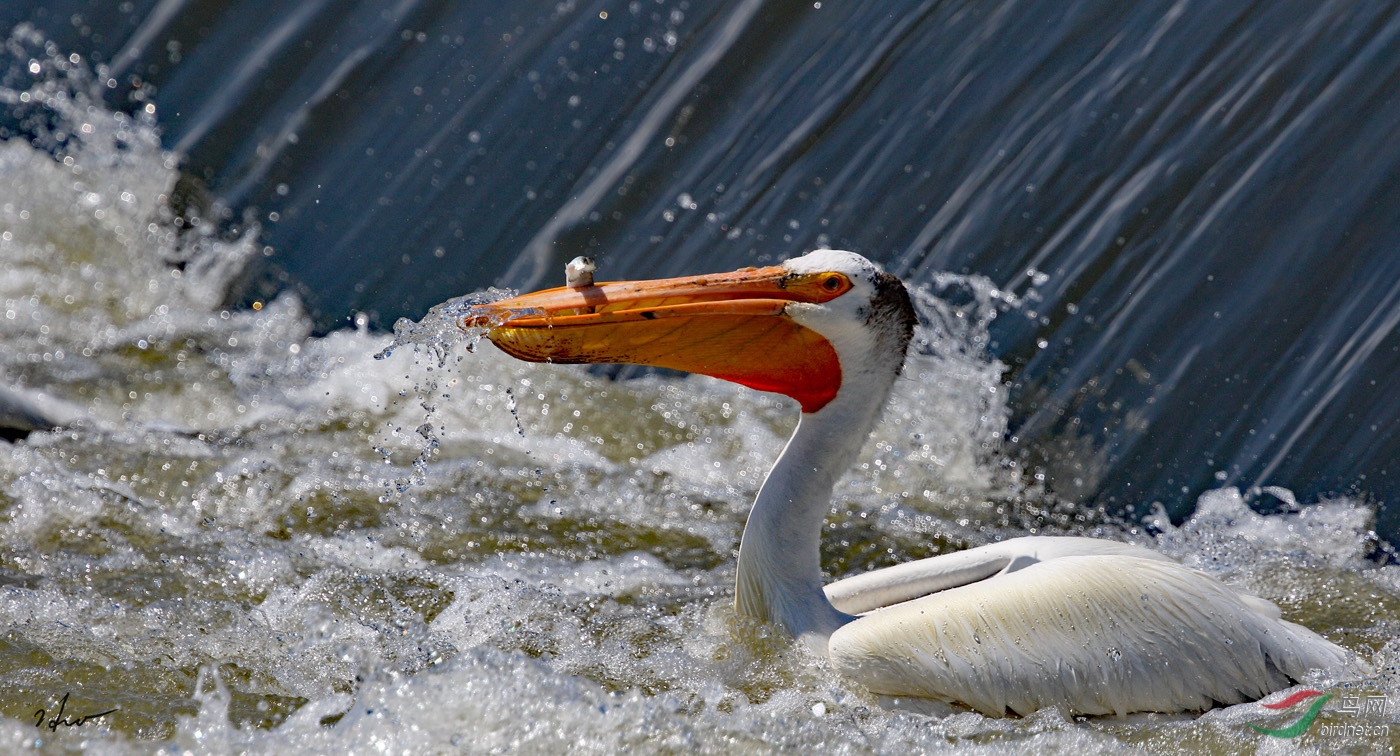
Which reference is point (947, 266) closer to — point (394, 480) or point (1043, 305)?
point (1043, 305)

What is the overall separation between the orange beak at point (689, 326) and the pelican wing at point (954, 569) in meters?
0.47

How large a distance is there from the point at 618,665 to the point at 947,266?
99.9 inches

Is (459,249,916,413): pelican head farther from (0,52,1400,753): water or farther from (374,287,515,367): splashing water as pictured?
(0,52,1400,753): water

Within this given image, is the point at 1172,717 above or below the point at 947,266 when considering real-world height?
below

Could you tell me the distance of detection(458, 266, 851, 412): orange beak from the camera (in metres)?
2.63

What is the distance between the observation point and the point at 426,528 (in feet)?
12.8

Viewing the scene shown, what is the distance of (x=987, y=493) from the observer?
4344 millimetres

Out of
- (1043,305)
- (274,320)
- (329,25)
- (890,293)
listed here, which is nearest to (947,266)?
(1043,305)

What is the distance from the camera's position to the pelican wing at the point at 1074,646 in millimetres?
2660
